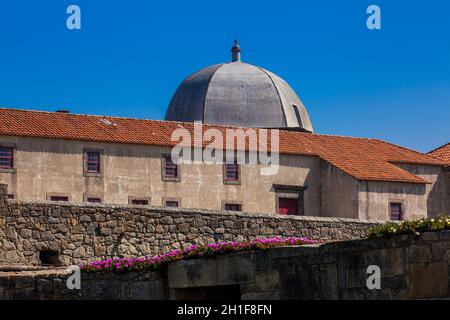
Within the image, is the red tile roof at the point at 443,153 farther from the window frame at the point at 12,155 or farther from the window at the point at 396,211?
the window frame at the point at 12,155

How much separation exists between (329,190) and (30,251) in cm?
2413

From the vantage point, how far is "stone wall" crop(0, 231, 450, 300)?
53.8 ft

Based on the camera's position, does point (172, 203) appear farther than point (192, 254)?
Yes

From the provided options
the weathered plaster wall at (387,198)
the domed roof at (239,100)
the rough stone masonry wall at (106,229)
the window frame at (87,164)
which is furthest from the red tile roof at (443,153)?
the rough stone masonry wall at (106,229)

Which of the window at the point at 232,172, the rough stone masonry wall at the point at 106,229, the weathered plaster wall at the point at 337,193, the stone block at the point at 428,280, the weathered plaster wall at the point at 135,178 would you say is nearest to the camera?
the stone block at the point at 428,280

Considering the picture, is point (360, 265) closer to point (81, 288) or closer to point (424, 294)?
point (424, 294)

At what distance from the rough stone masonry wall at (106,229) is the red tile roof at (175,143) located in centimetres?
1680

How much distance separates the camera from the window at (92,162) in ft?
153

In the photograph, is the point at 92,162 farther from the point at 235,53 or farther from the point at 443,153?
the point at 235,53

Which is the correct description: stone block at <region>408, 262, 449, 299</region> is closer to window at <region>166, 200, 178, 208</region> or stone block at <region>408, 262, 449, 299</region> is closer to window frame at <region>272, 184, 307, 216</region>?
window at <region>166, 200, 178, 208</region>

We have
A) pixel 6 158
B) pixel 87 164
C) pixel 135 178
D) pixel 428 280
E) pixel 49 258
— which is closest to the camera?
pixel 428 280

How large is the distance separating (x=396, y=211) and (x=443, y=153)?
29.6 feet

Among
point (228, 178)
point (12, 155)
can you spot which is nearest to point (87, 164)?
point (12, 155)

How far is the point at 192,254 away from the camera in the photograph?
20.3 m
